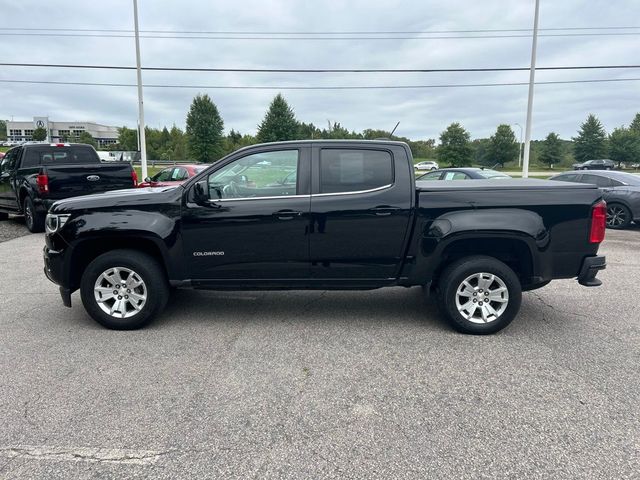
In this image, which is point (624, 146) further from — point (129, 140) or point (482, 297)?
point (129, 140)

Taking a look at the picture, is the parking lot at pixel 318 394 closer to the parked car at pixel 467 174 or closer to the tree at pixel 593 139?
the parked car at pixel 467 174

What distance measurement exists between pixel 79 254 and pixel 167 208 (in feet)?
3.48

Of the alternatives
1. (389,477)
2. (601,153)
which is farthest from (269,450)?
(601,153)

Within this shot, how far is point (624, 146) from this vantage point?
55.5 meters

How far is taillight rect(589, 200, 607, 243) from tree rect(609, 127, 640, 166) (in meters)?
62.7

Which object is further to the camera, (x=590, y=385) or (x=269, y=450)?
(x=590, y=385)

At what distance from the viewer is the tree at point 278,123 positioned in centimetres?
4578

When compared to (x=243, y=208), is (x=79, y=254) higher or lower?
lower

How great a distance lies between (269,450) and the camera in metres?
2.66

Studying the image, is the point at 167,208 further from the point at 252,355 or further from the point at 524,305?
the point at 524,305

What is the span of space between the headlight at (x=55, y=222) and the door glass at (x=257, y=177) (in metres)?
1.47

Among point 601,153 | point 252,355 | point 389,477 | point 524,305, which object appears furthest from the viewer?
point 601,153

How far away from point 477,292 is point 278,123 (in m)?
43.5

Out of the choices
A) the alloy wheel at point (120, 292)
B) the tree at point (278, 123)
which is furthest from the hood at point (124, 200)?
the tree at point (278, 123)
